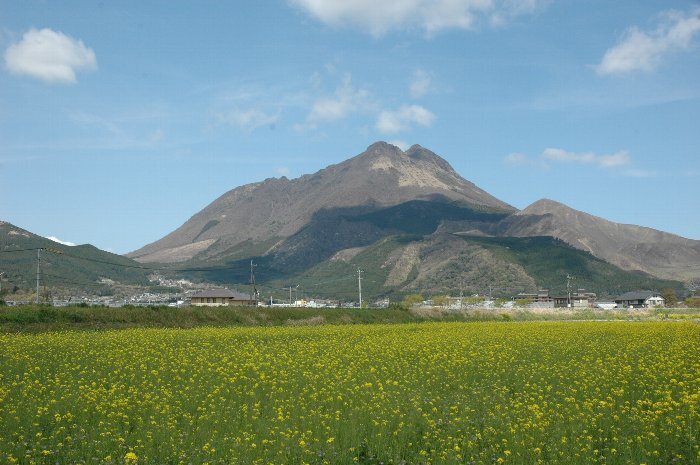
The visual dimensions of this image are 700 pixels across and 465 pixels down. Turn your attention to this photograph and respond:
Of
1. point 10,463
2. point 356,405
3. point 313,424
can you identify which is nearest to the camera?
point 10,463

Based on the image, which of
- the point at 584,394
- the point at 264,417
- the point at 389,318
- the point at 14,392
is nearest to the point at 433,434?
the point at 264,417

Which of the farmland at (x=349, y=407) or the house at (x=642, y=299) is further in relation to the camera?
the house at (x=642, y=299)

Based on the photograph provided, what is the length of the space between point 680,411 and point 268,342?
79.4ft

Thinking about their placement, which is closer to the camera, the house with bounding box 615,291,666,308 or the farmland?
the farmland

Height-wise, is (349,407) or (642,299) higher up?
(349,407)

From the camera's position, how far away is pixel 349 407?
18328mm

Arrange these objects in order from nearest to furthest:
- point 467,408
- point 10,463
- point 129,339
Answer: point 10,463
point 467,408
point 129,339

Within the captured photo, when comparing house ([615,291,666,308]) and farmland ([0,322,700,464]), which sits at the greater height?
farmland ([0,322,700,464])

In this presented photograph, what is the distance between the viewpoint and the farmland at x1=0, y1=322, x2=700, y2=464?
46.6ft

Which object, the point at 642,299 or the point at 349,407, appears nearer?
the point at 349,407

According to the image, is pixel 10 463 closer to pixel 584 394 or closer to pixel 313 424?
pixel 313 424

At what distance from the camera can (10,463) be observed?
13.4 m

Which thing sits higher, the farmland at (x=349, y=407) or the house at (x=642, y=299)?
the farmland at (x=349, y=407)

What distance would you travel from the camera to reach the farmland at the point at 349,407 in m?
14.2
